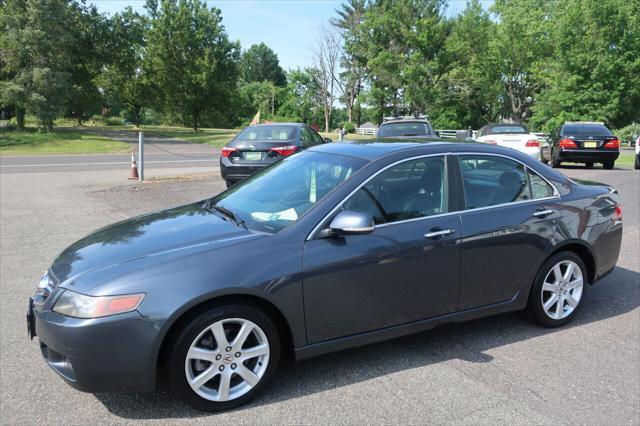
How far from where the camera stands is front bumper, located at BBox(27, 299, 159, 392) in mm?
2812

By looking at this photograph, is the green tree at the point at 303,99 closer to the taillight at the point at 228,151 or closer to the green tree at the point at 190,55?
the green tree at the point at 190,55

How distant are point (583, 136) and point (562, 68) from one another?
3067cm

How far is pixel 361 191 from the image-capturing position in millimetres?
3580

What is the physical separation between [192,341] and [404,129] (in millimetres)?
12142

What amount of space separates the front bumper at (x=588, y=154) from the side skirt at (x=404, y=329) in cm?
1445

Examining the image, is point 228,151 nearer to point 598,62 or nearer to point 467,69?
point 598,62

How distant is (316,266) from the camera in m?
3.25

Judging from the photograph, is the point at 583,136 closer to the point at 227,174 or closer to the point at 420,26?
the point at 227,174

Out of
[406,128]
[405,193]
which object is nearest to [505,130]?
[406,128]

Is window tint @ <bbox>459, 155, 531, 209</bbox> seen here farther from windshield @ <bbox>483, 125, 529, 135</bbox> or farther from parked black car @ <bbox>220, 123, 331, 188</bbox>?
windshield @ <bbox>483, 125, 529, 135</bbox>

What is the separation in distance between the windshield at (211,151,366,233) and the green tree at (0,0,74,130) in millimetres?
32129

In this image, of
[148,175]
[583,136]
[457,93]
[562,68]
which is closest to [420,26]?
[457,93]

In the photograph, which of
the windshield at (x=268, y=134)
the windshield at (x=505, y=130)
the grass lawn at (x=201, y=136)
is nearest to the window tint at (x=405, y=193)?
the windshield at (x=268, y=134)

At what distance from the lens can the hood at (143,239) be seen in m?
3.18
